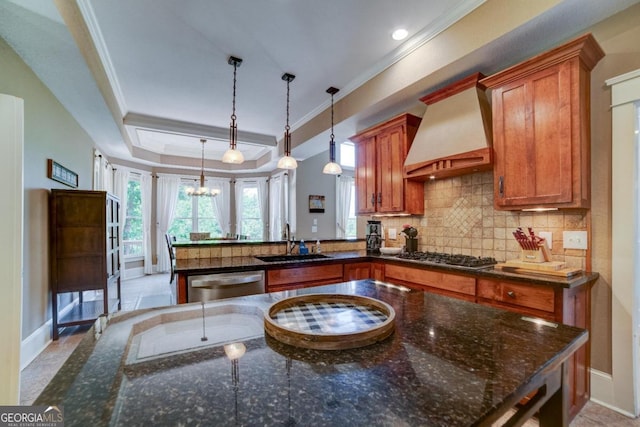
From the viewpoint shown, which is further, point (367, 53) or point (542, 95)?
point (367, 53)

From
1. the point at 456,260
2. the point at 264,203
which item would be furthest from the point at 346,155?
the point at 456,260

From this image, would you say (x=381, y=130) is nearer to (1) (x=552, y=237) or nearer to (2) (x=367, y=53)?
(2) (x=367, y=53)

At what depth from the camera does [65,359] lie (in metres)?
2.21

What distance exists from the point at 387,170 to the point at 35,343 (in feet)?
13.1

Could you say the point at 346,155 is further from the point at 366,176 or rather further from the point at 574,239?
the point at 574,239

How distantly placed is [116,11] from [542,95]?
337 cm

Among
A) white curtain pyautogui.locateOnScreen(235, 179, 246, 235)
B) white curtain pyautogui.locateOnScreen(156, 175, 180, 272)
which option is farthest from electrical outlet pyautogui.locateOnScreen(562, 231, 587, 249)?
white curtain pyautogui.locateOnScreen(156, 175, 180, 272)

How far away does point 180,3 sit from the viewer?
7.23ft

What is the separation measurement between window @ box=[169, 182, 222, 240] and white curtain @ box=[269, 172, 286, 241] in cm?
152

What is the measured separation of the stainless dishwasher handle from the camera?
7.34 feet

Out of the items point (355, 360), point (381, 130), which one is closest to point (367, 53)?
point (381, 130)

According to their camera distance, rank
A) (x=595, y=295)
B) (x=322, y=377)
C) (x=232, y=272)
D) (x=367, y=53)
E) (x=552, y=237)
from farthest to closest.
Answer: (x=367, y=53)
(x=232, y=272)
(x=552, y=237)
(x=595, y=295)
(x=322, y=377)

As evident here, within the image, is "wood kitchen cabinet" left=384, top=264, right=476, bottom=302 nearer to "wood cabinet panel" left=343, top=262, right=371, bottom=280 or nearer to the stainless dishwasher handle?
"wood cabinet panel" left=343, top=262, right=371, bottom=280

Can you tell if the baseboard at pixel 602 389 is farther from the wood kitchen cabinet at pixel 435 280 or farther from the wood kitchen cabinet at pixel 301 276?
the wood kitchen cabinet at pixel 301 276
